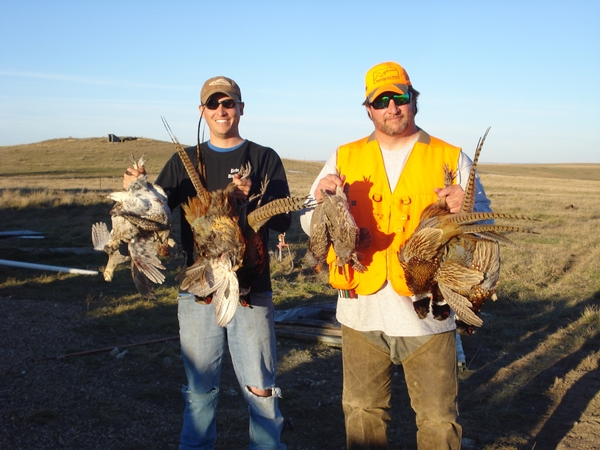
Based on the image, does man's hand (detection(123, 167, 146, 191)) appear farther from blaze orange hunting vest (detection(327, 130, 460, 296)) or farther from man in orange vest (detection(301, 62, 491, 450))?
blaze orange hunting vest (detection(327, 130, 460, 296))

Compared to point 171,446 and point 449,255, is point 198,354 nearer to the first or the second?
point 171,446

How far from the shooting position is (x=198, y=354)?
4.20m

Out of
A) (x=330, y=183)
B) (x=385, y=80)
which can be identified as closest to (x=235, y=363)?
(x=330, y=183)

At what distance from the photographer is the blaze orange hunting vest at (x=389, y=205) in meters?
3.84

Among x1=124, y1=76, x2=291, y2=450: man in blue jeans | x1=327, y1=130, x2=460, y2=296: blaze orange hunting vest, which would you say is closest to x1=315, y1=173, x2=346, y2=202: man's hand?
x1=327, y1=130, x2=460, y2=296: blaze orange hunting vest

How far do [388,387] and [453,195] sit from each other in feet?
4.63

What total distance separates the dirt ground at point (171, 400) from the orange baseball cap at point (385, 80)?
3.24 m

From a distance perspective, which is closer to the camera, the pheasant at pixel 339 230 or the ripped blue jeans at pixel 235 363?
the pheasant at pixel 339 230

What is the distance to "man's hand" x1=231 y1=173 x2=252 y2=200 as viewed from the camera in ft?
13.0

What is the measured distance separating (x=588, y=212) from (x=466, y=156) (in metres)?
26.1

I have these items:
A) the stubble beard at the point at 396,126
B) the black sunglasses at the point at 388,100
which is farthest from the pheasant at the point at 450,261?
the black sunglasses at the point at 388,100

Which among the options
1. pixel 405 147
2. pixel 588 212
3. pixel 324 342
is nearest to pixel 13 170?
pixel 588 212

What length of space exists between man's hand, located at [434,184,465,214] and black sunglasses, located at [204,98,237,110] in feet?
5.27

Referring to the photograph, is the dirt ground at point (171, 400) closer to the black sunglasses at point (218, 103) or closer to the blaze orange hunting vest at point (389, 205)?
the blaze orange hunting vest at point (389, 205)
